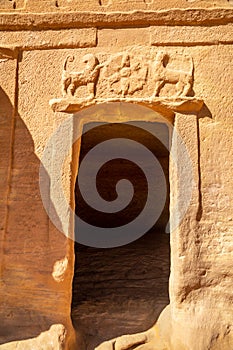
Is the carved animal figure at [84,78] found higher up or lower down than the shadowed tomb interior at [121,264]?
higher up

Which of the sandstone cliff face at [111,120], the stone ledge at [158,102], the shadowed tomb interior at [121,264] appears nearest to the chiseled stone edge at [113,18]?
the sandstone cliff face at [111,120]

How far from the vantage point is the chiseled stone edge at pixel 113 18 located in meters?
5.96

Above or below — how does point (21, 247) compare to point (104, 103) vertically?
below

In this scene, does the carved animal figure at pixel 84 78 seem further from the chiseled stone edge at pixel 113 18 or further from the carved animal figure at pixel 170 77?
the carved animal figure at pixel 170 77

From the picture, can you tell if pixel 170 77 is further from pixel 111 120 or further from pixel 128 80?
pixel 111 120

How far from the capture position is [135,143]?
7926 millimetres

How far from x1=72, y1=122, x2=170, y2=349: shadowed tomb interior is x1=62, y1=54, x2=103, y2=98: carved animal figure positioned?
4.51ft

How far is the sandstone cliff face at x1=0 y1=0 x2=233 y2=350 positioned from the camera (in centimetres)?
534

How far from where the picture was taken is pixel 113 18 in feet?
19.8

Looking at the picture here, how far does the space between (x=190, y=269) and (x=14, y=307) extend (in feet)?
6.16

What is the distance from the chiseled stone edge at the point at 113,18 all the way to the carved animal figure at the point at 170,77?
18.8 inches

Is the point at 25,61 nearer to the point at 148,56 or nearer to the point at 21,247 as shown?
Answer: the point at 148,56

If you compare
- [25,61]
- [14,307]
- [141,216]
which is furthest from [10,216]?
[141,216]

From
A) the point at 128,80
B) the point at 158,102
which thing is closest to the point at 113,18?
the point at 128,80
